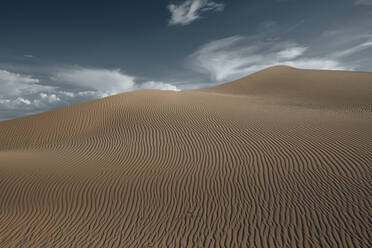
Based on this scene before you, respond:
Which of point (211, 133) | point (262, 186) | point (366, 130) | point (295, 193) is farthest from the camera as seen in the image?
point (211, 133)

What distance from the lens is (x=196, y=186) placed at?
6.75 metres

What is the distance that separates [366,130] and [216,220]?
10090mm

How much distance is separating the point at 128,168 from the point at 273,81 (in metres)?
38.7

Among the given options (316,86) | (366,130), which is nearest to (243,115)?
(366,130)

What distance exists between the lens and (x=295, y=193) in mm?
5891

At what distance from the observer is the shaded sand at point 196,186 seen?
15.8 ft

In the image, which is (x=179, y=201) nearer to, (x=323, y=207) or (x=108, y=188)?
(x=108, y=188)

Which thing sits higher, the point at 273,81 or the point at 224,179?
the point at 273,81

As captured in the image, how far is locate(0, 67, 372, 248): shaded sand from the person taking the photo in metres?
4.81

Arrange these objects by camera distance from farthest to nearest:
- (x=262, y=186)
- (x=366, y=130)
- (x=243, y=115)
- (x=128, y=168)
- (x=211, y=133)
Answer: (x=243, y=115) < (x=211, y=133) < (x=366, y=130) < (x=128, y=168) < (x=262, y=186)

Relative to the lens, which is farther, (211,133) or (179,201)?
(211,133)

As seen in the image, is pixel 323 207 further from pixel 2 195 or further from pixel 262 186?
pixel 2 195

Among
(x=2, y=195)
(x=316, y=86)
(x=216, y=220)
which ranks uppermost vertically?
(x=316, y=86)

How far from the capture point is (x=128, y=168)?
827cm
